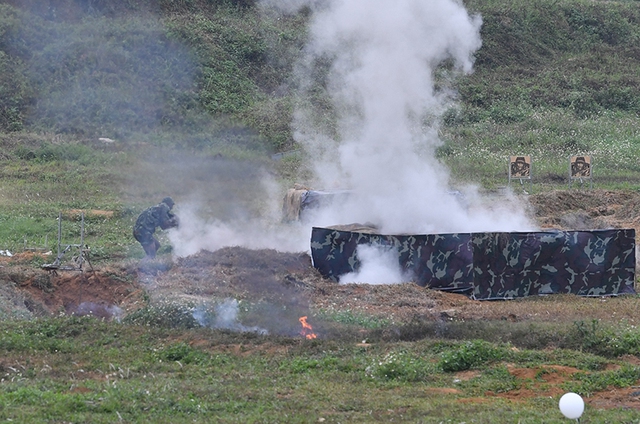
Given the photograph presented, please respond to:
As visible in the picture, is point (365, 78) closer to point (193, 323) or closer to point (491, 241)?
point (491, 241)

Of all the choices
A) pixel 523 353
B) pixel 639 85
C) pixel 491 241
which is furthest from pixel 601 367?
pixel 639 85

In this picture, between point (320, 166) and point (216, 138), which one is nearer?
point (320, 166)

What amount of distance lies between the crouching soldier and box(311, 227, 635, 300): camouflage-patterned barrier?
4716 millimetres

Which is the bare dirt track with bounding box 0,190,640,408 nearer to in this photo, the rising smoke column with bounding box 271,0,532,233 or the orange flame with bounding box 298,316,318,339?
the orange flame with bounding box 298,316,318,339

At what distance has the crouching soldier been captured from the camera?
19.2 m

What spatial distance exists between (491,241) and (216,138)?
17564 millimetres

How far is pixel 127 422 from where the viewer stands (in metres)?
8.94

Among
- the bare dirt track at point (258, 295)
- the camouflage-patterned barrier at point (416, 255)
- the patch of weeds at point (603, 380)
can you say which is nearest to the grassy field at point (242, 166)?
the patch of weeds at point (603, 380)

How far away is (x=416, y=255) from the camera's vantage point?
57.4ft

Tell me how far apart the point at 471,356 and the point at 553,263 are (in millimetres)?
6047

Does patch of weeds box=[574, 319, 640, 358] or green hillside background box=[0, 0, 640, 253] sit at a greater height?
green hillside background box=[0, 0, 640, 253]

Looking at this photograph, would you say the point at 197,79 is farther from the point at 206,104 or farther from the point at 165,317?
the point at 165,317

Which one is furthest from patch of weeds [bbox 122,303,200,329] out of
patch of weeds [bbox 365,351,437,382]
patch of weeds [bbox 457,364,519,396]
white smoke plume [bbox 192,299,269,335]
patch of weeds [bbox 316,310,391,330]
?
patch of weeds [bbox 457,364,519,396]

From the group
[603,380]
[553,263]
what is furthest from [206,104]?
[603,380]
